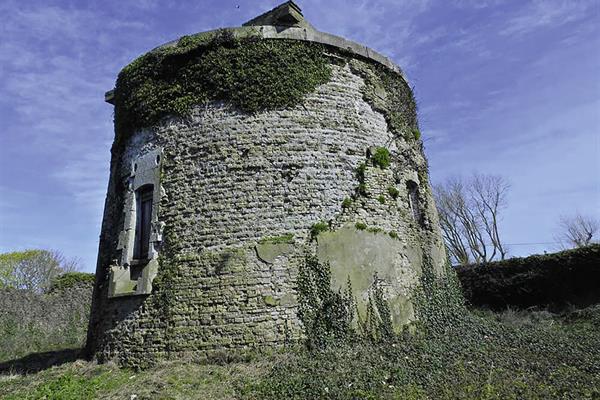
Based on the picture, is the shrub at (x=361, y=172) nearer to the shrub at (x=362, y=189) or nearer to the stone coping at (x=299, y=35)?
the shrub at (x=362, y=189)

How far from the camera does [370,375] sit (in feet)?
22.8

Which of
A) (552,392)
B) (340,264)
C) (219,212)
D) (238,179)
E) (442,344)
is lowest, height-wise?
(552,392)

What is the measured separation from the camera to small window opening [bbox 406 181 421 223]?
11.2 m

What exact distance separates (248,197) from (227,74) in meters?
2.82

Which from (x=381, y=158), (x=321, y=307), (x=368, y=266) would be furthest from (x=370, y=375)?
(x=381, y=158)

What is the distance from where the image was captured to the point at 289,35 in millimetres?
10078

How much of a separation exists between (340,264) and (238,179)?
2663 millimetres

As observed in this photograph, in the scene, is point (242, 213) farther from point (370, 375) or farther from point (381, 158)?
point (370, 375)

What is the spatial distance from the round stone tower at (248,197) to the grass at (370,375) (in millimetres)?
588

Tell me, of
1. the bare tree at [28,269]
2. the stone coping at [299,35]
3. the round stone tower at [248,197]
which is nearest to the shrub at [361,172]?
the round stone tower at [248,197]

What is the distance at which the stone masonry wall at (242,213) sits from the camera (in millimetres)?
8336

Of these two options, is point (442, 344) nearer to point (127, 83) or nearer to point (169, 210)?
point (169, 210)

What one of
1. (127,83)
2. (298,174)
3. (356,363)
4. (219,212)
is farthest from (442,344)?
(127,83)

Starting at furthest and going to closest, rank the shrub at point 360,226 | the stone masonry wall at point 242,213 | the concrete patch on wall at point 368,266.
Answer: the shrub at point 360,226
the concrete patch on wall at point 368,266
the stone masonry wall at point 242,213
